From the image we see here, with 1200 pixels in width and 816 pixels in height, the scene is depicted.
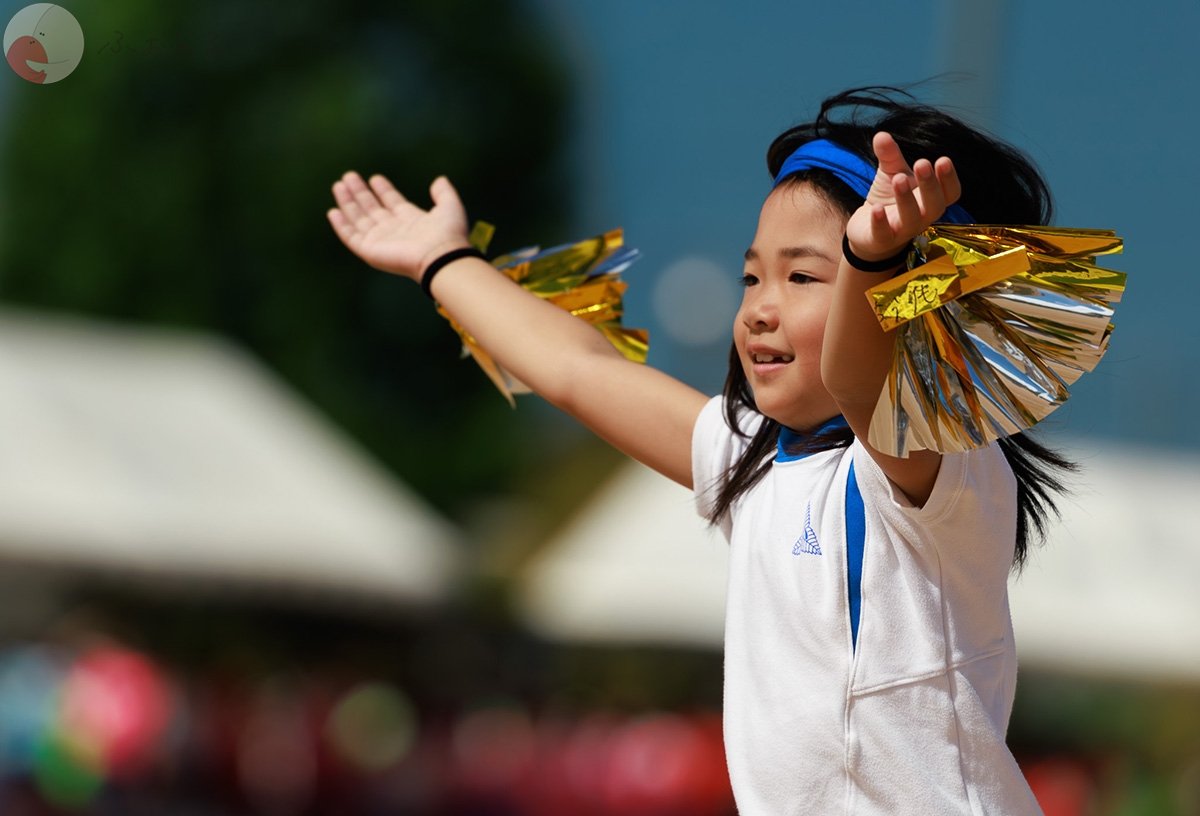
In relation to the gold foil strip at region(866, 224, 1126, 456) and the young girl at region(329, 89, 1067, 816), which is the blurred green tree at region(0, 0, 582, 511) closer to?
the young girl at region(329, 89, 1067, 816)

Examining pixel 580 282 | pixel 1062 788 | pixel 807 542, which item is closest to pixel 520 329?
pixel 580 282

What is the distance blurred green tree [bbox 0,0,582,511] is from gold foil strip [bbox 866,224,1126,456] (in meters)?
20.0

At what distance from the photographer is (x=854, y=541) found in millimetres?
2182

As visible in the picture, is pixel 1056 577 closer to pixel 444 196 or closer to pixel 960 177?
pixel 444 196

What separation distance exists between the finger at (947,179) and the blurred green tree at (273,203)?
794 inches

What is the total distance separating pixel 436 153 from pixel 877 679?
857 inches

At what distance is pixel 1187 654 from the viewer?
8.59 meters

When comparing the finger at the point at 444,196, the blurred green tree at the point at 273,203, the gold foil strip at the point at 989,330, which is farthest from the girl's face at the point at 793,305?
the blurred green tree at the point at 273,203

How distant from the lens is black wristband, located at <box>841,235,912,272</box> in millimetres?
1937

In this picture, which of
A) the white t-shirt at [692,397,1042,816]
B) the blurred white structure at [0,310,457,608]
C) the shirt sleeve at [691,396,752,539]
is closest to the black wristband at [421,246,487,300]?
the shirt sleeve at [691,396,752,539]

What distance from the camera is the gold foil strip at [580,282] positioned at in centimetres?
297

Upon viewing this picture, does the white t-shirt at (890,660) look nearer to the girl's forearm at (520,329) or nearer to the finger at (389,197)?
the girl's forearm at (520,329)

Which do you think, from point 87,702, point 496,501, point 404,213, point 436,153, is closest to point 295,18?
point 436,153

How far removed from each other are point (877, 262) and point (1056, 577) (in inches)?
290
